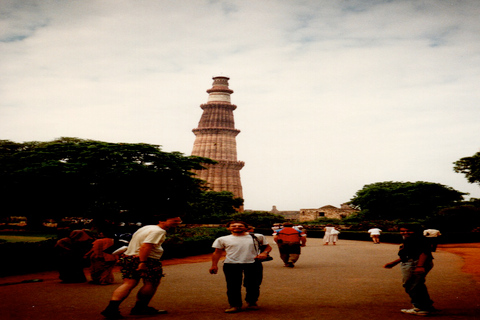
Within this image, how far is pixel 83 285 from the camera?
1037 cm

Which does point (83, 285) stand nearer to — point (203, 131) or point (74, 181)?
point (74, 181)

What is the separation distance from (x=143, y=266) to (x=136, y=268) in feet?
0.70

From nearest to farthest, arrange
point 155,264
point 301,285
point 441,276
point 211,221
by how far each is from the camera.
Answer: point 155,264, point 301,285, point 441,276, point 211,221

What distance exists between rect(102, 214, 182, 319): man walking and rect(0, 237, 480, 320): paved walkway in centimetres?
35

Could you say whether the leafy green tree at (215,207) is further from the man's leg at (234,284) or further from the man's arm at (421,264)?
the man's arm at (421,264)

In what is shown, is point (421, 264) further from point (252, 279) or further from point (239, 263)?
point (239, 263)

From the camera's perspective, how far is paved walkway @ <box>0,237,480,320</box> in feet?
22.7

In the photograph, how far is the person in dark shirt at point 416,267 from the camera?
6.96 meters

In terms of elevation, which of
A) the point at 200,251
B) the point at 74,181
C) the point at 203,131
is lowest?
the point at 200,251

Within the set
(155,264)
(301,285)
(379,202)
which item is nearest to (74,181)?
(301,285)

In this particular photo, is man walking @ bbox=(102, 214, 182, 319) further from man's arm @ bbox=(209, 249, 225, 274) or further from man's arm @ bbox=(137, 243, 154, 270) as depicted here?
man's arm @ bbox=(209, 249, 225, 274)

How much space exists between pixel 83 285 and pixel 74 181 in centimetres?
2423

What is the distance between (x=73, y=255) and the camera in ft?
34.7

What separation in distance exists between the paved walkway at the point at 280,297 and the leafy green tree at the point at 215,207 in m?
50.8
